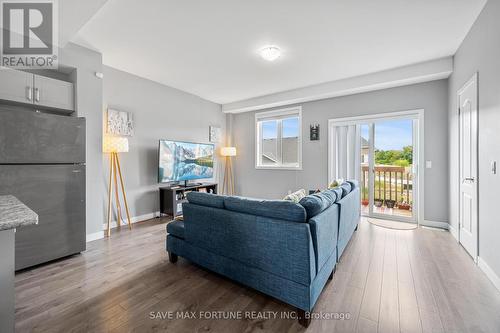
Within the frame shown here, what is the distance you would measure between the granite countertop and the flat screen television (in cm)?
305

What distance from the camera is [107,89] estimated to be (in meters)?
3.66

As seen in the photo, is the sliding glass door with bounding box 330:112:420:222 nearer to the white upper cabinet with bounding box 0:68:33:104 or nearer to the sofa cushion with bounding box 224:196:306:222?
the sofa cushion with bounding box 224:196:306:222

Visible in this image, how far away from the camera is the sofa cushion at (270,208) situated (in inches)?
64.4

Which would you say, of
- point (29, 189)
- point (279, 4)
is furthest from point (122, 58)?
point (279, 4)

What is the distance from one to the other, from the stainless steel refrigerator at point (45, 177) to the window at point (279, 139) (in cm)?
395

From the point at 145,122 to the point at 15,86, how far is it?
1.85 meters

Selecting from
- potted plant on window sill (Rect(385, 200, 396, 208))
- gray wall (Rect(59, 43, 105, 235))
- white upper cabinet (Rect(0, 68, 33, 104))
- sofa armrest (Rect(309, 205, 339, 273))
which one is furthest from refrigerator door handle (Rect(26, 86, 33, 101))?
potted plant on window sill (Rect(385, 200, 396, 208))

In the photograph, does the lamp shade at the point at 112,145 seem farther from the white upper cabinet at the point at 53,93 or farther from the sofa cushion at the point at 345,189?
the sofa cushion at the point at 345,189

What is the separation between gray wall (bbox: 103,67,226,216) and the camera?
151 inches

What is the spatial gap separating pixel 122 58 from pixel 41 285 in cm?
304

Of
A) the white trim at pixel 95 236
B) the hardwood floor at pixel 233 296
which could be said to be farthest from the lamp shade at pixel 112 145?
the hardwood floor at pixel 233 296

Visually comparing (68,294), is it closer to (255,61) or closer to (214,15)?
(214,15)

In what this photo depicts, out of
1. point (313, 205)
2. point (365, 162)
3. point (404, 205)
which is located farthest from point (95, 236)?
point (404, 205)

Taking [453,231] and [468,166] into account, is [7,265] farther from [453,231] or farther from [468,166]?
[453,231]
